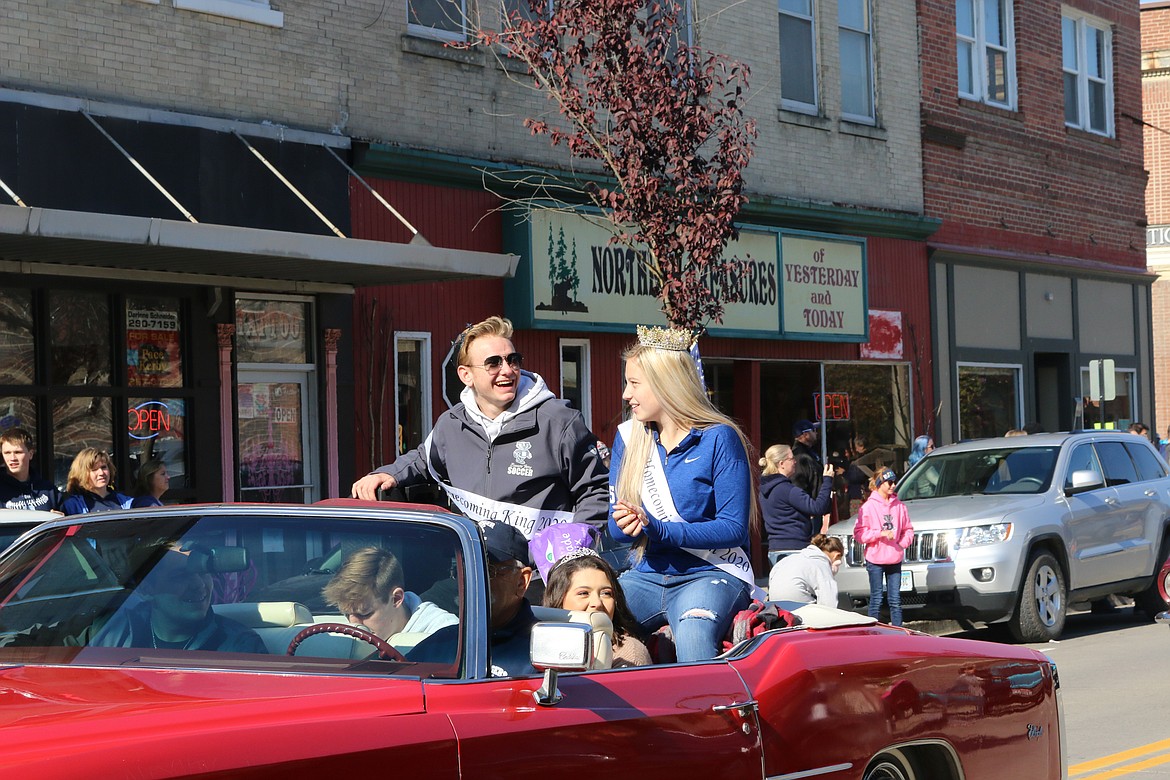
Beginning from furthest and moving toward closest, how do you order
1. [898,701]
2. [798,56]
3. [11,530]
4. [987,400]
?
[987,400], [798,56], [11,530], [898,701]

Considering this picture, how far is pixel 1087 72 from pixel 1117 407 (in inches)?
221

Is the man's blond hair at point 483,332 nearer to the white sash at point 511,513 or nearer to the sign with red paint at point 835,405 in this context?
the white sash at point 511,513

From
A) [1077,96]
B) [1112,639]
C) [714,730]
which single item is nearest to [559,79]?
[1112,639]

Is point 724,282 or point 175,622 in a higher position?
point 724,282

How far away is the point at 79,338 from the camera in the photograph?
12.5 m

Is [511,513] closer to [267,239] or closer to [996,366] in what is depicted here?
[267,239]

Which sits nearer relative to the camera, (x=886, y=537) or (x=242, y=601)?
(x=242, y=601)

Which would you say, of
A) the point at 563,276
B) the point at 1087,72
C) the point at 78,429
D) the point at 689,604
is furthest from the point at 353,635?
the point at 1087,72

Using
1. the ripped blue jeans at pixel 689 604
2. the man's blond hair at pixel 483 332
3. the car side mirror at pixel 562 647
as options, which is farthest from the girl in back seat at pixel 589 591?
the car side mirror at pixel 562 647

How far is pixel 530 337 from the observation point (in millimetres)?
15680

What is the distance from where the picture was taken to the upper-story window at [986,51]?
22234 mm

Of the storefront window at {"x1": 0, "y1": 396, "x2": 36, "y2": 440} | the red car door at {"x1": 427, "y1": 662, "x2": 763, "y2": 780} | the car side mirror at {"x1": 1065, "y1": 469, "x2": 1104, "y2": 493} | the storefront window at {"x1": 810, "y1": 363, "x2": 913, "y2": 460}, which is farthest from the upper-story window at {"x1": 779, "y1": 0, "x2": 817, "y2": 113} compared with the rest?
the red car door at {"x1": 427, "y1": 662, "x2": 763, "y2": 780}

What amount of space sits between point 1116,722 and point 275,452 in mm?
7698

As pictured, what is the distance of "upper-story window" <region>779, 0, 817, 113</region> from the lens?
19281 mm
